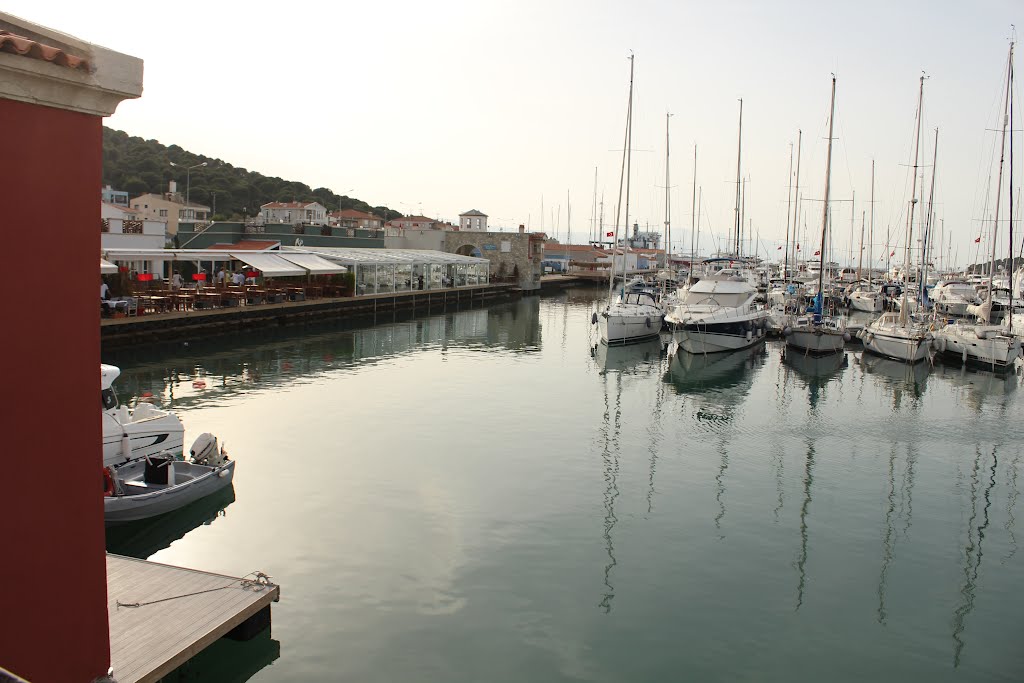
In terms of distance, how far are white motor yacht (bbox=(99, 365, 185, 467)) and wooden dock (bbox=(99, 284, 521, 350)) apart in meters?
7.94

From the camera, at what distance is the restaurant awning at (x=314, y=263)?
146 feet

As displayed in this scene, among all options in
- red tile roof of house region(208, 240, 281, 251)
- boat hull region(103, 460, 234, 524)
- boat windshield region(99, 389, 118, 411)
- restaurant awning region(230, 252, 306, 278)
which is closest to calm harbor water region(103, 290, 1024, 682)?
boat hull region(103, 460, 234, 524)

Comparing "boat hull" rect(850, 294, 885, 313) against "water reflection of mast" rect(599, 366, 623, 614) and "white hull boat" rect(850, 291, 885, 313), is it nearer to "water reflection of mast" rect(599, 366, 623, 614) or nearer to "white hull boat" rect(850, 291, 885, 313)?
"white hull boat" rect(850, 291, 885, 313)

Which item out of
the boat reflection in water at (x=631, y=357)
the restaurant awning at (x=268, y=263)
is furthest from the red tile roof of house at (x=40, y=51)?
the restaurant awning at (x=268, y=263)

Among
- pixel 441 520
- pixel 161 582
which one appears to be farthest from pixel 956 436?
pixel 161 582

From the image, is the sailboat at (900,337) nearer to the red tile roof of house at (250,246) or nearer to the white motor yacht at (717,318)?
the white motor yacht at (717,318)

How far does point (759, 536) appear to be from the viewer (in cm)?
1404

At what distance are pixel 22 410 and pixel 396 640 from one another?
5540mm

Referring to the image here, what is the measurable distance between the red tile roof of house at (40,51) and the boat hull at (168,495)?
825 cm

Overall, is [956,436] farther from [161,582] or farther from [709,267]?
[709,267]

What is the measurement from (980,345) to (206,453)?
31599 mm

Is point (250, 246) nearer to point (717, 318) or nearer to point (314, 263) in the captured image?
point (314, 263)

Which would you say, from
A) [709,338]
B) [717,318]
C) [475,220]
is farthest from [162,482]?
[475,220]

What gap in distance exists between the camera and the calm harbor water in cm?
1002
